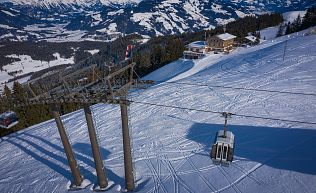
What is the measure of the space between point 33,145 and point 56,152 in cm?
496

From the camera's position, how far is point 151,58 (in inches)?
3573

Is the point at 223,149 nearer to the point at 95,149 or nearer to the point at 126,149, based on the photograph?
the point at 126,149

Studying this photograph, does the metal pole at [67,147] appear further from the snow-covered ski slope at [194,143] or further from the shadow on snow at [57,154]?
the shadow on snow at [57,154]

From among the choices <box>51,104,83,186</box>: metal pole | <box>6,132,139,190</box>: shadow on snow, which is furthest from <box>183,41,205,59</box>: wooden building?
<box>51,104,83,186</box>: metal pole

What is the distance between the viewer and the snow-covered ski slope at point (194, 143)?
20.9 metres

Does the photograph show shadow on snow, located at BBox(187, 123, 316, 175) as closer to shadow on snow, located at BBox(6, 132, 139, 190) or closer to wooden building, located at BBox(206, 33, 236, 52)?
shadow on snow, located at BBox(6, 132, 139, 190)

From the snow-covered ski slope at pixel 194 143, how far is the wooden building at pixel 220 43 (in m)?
32.6

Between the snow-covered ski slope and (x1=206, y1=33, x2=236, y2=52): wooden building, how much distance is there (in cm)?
3259

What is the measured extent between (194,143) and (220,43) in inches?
2245

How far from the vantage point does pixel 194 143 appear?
88.4ft

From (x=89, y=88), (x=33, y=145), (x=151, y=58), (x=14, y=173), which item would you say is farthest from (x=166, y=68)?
(x=89, y=88)

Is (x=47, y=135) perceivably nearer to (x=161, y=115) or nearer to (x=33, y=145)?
(x=33, y=145)

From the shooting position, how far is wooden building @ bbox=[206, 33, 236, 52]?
79062 millimetres

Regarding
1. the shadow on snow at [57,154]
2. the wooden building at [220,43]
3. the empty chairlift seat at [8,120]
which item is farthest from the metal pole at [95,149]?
the wooden building at [220,43]
